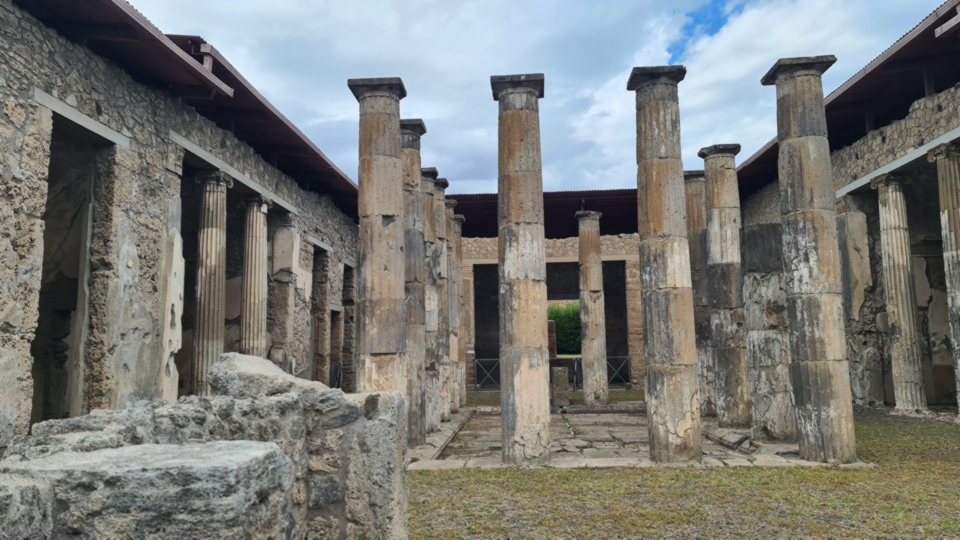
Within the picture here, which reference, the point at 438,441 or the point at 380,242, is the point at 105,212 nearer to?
the point at 380,242

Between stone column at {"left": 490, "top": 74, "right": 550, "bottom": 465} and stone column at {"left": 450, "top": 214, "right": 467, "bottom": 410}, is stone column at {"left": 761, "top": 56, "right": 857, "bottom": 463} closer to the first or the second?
stone column at {"left": 490, "top": 74, "right": 550, "bottom": 465}

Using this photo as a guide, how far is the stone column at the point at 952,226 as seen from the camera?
10453mm

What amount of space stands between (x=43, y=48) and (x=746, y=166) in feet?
42.2

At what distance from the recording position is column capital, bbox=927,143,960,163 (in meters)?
10.5

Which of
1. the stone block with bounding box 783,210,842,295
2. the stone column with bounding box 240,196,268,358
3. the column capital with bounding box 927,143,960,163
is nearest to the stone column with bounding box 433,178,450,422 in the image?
the stone column with bounding box 240,196,268,358

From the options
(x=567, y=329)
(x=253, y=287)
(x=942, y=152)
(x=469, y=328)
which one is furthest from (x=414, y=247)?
(x=567, y=329)

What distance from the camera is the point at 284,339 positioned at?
12.8 m

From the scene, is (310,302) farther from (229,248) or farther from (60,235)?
(60,235)

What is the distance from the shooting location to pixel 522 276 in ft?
25.8

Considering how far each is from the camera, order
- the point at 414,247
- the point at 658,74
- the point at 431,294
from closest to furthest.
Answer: the point at 658,74, the point at 414,247, the point at 431,294

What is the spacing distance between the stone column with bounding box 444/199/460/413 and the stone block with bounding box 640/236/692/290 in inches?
276

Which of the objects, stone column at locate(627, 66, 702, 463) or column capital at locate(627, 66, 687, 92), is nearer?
stone column at locate(627, 66, 702, 463)

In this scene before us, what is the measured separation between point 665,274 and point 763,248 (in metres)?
2.90

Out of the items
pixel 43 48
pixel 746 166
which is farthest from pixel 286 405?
pixel 746 166
